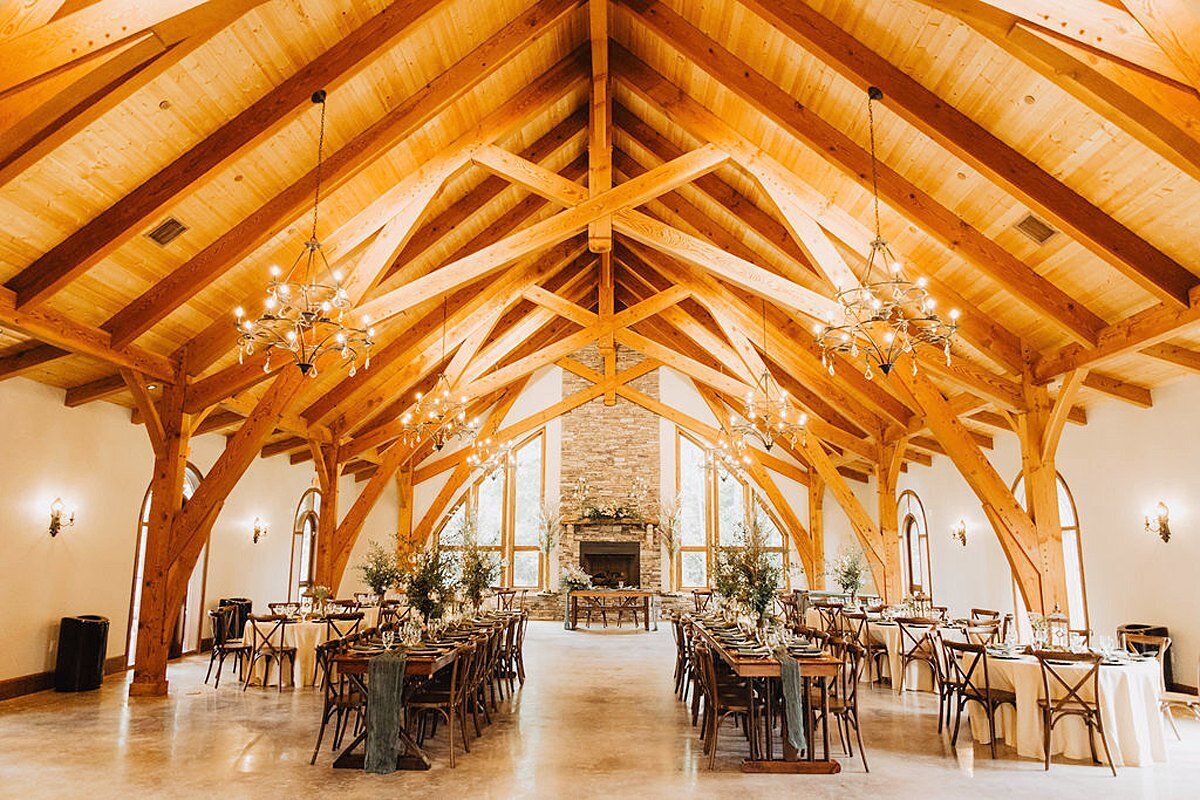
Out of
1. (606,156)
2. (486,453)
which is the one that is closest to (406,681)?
(606,156)

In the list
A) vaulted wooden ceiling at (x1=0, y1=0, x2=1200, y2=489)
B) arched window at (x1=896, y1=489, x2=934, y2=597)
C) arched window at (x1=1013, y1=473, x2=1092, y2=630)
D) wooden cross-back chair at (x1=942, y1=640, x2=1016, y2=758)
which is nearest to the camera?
vaulted wooden ceiling at (x1=0, y1=0, x2=1200, y2=489)

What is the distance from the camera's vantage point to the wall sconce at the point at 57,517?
27.5 feet

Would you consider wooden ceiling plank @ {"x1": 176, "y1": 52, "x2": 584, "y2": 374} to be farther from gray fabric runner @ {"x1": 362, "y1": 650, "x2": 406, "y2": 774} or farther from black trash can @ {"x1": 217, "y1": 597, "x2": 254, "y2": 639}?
black trash can @ {"x1": 217, "y1": 597, "x2": 254, "y2": 639}

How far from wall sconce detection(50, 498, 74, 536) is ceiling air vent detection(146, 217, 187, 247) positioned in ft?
12.1

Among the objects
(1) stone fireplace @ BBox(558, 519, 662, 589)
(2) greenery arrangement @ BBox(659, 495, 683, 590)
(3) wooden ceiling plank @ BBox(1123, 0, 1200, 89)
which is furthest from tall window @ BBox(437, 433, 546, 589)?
(3) wooden ceiling plank @ BBox(1123, 0, 1200, 89)

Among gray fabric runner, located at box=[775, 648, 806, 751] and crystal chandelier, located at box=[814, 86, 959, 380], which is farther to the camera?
gray fabric runner, located at box=[775, 648, 806, 751]

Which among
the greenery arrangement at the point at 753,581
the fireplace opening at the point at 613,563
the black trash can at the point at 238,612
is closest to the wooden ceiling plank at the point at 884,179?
the greenery arrangement at the point at 753,581

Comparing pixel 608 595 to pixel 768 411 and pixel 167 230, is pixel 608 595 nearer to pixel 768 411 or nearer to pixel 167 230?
pixel 768 411

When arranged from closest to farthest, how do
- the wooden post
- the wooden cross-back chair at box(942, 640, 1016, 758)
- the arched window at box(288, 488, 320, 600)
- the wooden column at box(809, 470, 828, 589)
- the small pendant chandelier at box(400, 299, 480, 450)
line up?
the wooden cross-back chair at box(942, 640, 1016, 758) < the small pendant chandelier at box(400, 299, 480, 450) < the wooden post < the arched window at box(288, 488, 320, 600) < the wooden column at box(809, 470, 828, 589)

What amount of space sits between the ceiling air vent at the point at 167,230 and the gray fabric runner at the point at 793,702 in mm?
6115

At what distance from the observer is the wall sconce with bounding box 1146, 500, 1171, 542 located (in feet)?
27.3

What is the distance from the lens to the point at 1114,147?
5344 millimetres

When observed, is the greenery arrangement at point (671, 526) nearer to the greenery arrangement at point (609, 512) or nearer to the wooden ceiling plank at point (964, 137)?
the greenery arrangement at point (609, 512)

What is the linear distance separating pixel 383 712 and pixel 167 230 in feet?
14.5
